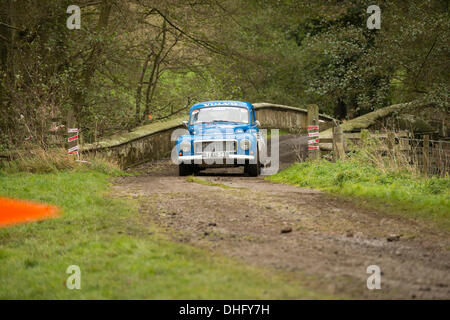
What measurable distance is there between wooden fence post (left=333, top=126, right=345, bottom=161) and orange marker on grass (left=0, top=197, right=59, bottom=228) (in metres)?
8.00

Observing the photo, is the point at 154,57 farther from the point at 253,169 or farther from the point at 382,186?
the point at 382,186

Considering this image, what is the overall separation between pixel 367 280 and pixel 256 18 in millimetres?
28896

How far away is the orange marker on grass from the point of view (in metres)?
8.28

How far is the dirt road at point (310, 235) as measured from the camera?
5.10 metres

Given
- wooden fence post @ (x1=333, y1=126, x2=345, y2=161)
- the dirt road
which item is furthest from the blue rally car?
the dirt road

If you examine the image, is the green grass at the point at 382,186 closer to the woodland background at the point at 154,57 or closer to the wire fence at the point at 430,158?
the wire fence at the point at 430,158

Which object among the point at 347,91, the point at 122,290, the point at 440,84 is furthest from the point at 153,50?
the point at 122,290

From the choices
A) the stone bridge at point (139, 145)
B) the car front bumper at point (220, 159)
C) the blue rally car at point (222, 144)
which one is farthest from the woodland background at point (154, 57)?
the car front bumper at point (220, 159)

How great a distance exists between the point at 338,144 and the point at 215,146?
329 cm

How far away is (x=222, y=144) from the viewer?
13945 millimetres

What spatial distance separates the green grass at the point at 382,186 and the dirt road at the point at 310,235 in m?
0.48

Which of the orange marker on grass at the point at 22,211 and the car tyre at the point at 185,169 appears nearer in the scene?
the orange marker on grass at the point at 22,211
